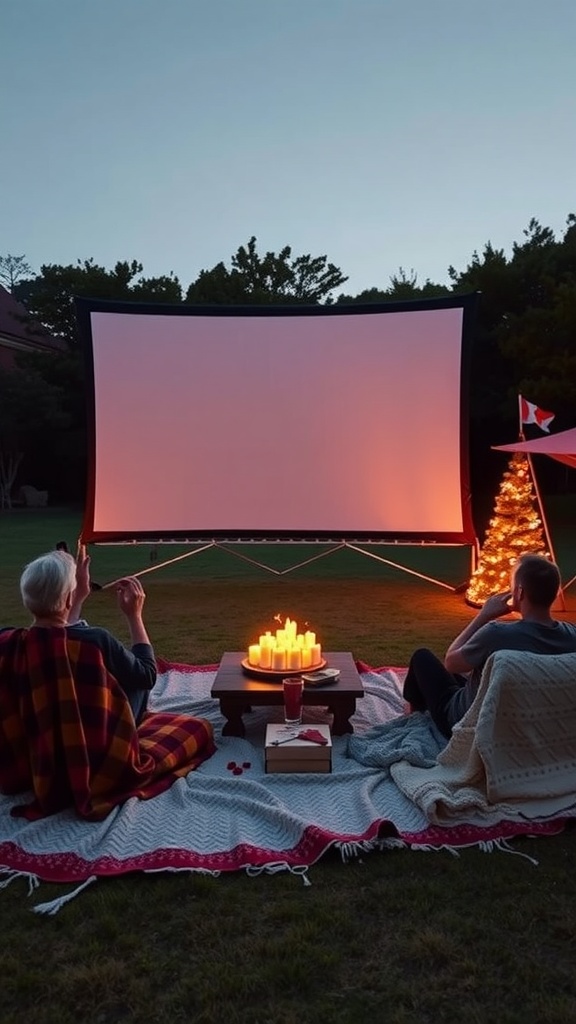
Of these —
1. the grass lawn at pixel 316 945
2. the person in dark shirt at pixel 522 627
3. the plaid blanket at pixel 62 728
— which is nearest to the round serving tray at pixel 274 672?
the person in dark shirt at pixel 522 627

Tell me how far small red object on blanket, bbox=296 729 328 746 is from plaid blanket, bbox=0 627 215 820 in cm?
68

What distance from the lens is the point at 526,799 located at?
2559 millimetres

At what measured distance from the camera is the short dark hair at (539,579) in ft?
8.66

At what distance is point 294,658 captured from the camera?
11.8ft

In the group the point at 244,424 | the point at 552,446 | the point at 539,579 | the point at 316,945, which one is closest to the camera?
the point at 316,945

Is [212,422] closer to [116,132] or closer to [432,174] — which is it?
[116,132]

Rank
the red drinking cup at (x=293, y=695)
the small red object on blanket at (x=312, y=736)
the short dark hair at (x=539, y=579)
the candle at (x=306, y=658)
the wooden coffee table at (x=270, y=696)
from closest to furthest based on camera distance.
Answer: the short dark hair at (x=539, y=579)
the small red object on blanket at (x=312, y=736)
the red drinking cup at (x=293, y=695)
the wooden coffee table at (x=270, y=696)
the candle at (x=306, y=658)

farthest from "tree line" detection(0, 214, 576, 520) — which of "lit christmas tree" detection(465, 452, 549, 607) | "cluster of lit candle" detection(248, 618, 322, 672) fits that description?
"cluster of lit candle" detection(248, 618, 322, 672)

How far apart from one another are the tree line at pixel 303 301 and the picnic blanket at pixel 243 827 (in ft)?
43.7

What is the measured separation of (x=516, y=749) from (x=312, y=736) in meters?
0.83

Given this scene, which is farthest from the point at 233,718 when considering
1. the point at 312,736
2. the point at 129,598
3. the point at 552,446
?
the point at 552,446

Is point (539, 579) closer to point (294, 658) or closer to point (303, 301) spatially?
point (294, 658)

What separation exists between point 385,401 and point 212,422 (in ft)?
5.31

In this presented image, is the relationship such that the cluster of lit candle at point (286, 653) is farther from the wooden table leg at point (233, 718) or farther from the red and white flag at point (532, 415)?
the red and white flag at point (532, 415)
